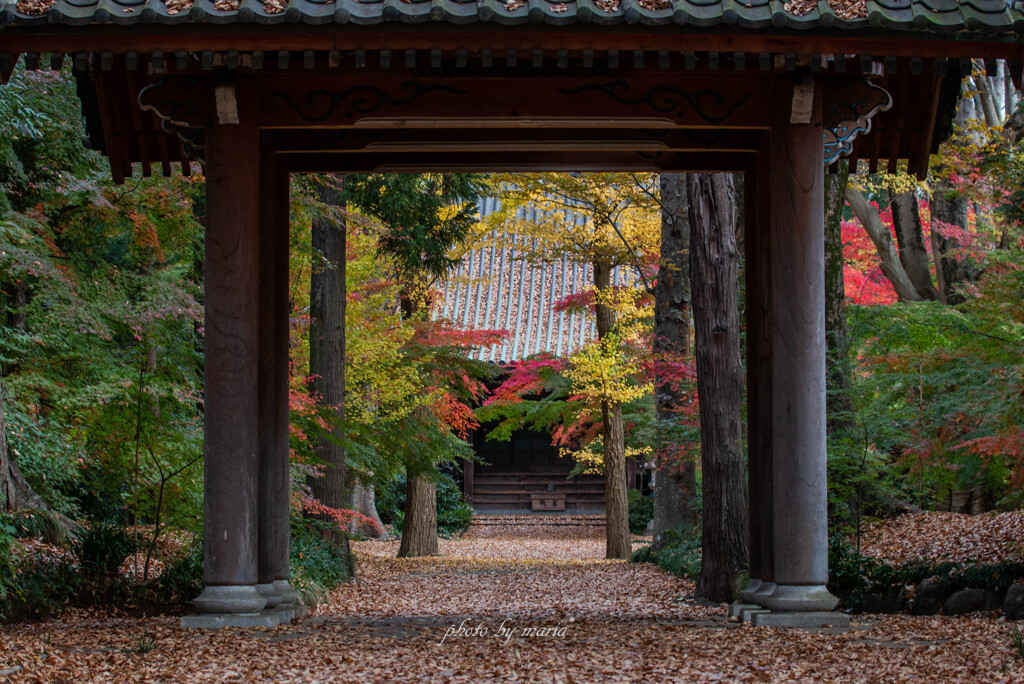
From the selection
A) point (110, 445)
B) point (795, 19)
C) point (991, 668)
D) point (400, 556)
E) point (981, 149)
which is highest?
point (981, 149)

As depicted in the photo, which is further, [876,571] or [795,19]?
[876,571]

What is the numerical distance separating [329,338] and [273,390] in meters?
6.77

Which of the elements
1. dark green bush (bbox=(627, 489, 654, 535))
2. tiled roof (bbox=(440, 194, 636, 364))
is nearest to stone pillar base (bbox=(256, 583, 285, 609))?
dark green bush (bbox=(627, 489, 654, 535))

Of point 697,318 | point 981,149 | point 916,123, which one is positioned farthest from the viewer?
point 981,149

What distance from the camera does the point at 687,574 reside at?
44.6 feet

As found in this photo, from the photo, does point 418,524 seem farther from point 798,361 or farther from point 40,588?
point 798,361

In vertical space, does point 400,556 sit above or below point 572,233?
below

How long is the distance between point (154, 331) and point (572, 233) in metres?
8.79

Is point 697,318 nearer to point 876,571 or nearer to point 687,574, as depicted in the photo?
point 876,571

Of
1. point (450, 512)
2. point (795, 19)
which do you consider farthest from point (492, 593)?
point (450, 512)

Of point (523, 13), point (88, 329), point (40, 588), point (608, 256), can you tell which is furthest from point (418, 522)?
point (523, 13)

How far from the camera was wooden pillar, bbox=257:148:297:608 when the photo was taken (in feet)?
24.4

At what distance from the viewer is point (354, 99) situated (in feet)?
22.7

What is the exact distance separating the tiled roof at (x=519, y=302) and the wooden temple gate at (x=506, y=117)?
19.0 m
